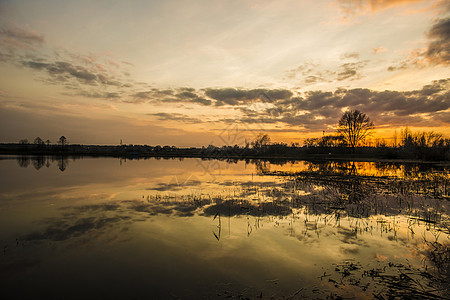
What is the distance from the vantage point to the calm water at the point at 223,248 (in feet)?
20.0

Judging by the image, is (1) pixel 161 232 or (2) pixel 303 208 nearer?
(1) pixel 161 232

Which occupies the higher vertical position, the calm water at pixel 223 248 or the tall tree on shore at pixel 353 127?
the tall tree on shore at pixel 353 127

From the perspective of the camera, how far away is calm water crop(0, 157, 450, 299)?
610 centimetres

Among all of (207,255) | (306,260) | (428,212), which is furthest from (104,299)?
(428,212)

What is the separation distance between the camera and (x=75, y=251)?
8.35m

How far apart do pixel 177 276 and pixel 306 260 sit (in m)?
4.16

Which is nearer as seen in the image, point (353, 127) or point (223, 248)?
point (223, 248)

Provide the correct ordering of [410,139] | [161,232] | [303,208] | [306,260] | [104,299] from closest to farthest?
[104,299] < [306,260] < [161,232] < [303,208] < [410,139]

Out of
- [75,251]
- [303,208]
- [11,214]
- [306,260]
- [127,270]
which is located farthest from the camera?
[303,208]

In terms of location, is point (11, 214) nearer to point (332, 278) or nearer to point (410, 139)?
point (332, 278)

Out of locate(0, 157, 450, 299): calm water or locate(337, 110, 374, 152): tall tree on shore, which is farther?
locate(337, 110, 374, 152): tall tree on shore

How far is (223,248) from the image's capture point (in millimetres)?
8664

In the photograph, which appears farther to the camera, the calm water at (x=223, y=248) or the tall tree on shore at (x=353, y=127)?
the tall tree on shore at (x=353, y=127)

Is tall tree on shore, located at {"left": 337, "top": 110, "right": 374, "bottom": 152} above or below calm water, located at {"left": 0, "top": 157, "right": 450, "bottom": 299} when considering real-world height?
above
